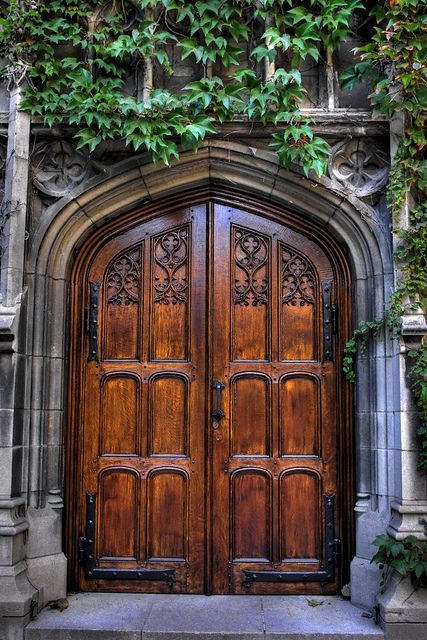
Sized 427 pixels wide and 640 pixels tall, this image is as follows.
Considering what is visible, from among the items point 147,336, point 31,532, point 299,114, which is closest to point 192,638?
point 31,532

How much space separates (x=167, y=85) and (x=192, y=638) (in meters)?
3.76

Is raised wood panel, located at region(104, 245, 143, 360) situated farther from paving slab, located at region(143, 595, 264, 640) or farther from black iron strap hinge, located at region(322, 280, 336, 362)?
paving slab, located at region(143, 595, 264, 640)

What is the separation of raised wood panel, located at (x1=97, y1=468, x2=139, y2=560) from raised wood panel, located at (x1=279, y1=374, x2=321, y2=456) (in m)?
1.15

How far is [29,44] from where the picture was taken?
14.6 ft

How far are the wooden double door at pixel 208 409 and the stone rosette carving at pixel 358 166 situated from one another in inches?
21.4

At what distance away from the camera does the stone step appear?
155 inches

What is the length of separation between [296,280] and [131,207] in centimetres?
136

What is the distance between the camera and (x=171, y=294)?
484cm

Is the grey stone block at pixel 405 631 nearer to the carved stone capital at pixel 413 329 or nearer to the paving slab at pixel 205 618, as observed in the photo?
the paving slab at pixel 205 618

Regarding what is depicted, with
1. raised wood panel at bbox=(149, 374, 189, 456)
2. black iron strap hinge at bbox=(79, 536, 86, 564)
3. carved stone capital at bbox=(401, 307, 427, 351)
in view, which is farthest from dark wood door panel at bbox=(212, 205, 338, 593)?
black iron strap hinge at bbox=(79, 536, 86, 564)

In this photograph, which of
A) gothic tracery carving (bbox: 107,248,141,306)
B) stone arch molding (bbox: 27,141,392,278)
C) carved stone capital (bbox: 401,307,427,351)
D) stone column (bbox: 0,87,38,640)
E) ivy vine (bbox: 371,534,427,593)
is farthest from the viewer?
gothic tracery carving (bbox: 107,248,141,306)

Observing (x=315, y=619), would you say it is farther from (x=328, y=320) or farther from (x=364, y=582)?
(x=328, y=320)

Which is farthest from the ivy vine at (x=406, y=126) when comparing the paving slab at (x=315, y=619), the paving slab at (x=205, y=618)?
the paving slab at (x=205, y=618)

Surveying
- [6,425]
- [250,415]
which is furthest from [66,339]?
[250,415]
